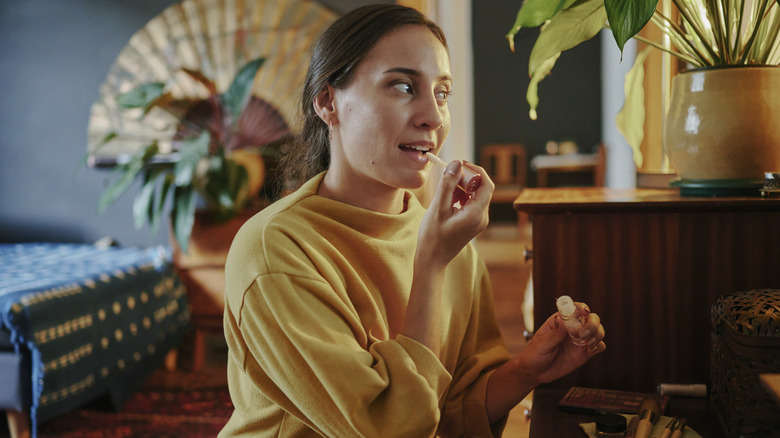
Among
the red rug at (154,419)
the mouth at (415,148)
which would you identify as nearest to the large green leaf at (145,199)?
the red rug at (154,419)

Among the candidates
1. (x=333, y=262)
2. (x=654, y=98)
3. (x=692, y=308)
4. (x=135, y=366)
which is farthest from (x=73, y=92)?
(x=692, y=308)

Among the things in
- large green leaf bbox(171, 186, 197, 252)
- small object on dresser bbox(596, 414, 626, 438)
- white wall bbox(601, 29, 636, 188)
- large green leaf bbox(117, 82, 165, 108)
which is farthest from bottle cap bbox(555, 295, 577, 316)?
large green leaf bbox(117, 82, 165, 108)

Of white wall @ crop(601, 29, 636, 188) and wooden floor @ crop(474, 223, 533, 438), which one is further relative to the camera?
white wall @ crop(601, 29, 636, 188)

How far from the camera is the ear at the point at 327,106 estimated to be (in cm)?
92

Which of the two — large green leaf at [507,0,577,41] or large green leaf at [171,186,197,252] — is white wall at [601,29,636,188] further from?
large green leaf at [171,186,197,252]

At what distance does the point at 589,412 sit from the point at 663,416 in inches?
3.5

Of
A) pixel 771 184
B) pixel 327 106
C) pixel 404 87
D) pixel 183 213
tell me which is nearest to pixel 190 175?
pixel 183 213

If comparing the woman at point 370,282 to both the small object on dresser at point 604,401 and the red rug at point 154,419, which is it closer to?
the small object on dresser at point 604,401

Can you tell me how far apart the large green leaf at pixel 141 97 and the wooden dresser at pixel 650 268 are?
247cm

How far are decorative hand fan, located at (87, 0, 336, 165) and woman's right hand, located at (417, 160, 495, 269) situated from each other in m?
2.66

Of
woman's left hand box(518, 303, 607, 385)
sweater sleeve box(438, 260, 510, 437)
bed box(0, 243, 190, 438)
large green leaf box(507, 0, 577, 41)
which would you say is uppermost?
large green leaf box(507, 0, 577, 41)

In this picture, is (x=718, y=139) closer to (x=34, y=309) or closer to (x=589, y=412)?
(x=589, y=412)

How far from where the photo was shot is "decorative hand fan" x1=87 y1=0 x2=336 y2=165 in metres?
3.43

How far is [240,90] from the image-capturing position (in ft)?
9.88
